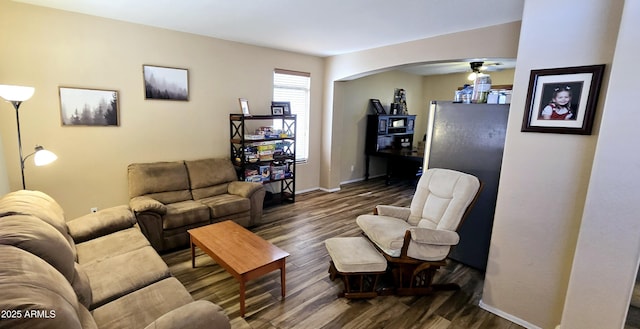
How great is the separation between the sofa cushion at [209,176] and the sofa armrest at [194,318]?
257cm

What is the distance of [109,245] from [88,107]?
6.15 ft

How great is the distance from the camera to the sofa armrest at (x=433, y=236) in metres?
2.38

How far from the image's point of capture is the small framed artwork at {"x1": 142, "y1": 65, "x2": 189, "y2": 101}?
3.70 m

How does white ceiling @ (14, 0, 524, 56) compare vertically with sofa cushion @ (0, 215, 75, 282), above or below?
above

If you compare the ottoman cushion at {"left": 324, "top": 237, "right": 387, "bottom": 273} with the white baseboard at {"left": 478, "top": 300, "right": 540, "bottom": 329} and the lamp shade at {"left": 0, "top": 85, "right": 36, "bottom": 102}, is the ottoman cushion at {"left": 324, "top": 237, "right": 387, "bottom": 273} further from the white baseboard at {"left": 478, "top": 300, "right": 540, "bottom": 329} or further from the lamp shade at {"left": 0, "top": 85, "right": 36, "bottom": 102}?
the lamp shade at {"left": 0, "top": 85, "right": 36, "bottom": 102}

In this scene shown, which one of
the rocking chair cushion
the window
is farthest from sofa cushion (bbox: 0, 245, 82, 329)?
the window

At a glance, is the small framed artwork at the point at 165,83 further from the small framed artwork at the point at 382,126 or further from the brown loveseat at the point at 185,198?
the small framed artwork at the point at 382,126

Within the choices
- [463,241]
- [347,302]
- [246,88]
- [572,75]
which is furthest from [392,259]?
[246,88]

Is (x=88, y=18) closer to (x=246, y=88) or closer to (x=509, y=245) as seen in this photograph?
(x=246, y=88)

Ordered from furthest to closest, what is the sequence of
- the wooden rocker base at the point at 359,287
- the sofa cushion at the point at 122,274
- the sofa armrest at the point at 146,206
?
the sofa armrest at the point at 146,206 < the wooden rocker base at the point at 359,287 < the sofa cushion at the point at 122,274

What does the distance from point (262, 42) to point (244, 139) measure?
57.8 inches

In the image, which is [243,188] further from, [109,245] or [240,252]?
[109,245]

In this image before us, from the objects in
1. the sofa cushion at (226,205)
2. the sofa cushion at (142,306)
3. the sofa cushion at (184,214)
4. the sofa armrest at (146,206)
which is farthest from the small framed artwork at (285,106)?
the sofa cushion at (142,306)

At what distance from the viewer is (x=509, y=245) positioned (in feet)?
7.50
